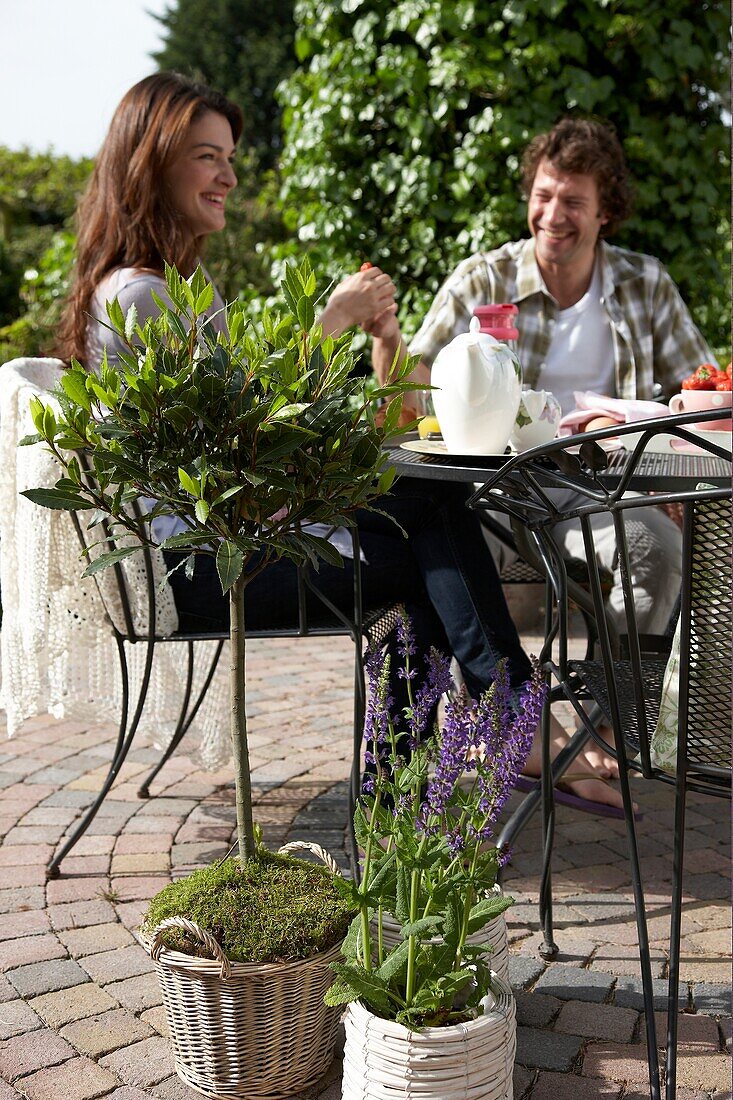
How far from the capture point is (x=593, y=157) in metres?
3.36

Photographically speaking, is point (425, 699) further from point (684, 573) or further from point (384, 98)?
point (384, 98)

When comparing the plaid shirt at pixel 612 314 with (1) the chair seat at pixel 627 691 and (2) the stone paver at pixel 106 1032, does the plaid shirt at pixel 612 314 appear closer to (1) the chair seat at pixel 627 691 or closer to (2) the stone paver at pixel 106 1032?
(1) the chair seat at pixel 627 691

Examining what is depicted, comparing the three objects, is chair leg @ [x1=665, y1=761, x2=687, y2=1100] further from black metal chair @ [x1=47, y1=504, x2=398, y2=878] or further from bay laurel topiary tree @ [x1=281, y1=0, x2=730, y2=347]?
bay laurel topiary tree @ [x1=281, y1=0, x2=730, y2=347]

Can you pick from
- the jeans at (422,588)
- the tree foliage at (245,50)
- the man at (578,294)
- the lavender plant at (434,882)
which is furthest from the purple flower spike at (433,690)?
the tree foliage at (245,50)

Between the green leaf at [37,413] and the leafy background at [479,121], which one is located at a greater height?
the leafy background at [479,121]

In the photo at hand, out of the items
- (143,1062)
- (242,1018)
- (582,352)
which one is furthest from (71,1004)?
(582,352)

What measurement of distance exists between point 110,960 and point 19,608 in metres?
0.76

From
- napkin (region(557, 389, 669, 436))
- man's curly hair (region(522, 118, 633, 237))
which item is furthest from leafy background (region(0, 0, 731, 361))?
napkin (region(557, 389, 669, 436))

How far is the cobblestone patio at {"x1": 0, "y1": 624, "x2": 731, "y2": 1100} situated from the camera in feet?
5.65

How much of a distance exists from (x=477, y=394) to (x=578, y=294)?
1.59 m

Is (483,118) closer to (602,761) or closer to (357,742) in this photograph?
(602,761)

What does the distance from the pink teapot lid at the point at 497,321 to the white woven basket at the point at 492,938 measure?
1.17m

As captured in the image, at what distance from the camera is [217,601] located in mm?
2379

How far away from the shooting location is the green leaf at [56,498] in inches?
62.6
